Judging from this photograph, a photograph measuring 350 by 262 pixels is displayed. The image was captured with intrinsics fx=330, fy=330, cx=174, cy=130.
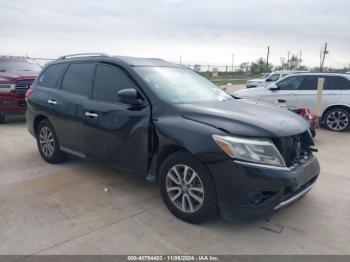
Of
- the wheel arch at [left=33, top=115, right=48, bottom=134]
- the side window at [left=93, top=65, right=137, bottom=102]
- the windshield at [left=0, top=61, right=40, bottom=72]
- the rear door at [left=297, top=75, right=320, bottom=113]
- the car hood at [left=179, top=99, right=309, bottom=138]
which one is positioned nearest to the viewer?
the car hood at [left=179, top=99, right=309, bottom=138]

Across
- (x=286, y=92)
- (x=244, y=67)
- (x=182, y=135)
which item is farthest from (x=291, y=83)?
(x=244, y=67)

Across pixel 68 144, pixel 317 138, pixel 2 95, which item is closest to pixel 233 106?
pixel 68 144

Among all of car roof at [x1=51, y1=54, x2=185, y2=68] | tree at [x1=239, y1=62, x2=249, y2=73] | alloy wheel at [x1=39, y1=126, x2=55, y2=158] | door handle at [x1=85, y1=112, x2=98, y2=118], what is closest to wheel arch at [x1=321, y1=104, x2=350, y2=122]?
car roof at [x1=51, y1=54, x2=185, y2=68]

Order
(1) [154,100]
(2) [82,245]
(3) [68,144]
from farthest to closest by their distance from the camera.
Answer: (3) [68,144]
(1) [154,100]
(2) [82,245]

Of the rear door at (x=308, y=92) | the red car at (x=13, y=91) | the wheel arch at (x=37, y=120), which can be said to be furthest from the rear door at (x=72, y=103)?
the rear door at (x=308, y=92)

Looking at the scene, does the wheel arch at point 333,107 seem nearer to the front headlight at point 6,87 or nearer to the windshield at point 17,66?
the front headlight at point 6,87

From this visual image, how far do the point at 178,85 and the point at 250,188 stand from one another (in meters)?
1.75

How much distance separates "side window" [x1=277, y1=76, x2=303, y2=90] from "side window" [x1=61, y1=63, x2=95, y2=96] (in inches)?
269

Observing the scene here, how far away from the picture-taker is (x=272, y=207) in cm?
307

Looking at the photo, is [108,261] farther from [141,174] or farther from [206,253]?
[141,174]

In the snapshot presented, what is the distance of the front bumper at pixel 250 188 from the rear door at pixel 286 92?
6.81 meters

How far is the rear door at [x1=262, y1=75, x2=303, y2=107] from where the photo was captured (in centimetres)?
959

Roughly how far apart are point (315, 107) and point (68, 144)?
7079 mm

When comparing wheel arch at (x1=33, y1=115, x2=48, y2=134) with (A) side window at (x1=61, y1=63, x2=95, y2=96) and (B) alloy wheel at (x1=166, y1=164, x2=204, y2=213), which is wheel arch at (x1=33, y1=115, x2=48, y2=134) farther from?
(B) alloy wheel at (x1=166, y1=164, x2=204, y2=213)
